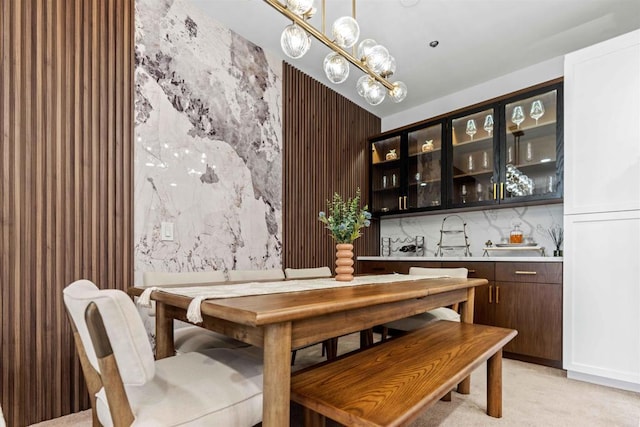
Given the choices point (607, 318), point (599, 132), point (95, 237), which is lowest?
point (607, 318)

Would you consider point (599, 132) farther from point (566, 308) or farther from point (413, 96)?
point (413, 96)

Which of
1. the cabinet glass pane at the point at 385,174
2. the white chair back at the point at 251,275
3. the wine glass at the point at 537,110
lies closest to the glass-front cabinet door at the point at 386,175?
the cabinet glass pane at the point at 385,174

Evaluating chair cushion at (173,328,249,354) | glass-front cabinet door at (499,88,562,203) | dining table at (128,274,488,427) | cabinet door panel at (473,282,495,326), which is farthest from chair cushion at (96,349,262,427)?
glass-front cabinet door at (499,88,562,203)

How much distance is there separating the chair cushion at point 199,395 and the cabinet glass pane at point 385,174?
329 centimetres

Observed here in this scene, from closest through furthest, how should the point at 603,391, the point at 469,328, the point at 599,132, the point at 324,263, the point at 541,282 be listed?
1. the point at 469,328
2. the point at 603,391
3. the point at 599,132
4. the point at 541,282
5. the point at 324,263

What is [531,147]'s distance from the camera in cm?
321

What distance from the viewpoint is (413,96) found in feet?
13.8

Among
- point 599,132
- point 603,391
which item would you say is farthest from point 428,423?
point 599,132

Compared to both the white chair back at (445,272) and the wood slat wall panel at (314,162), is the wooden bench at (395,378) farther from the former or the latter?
the wood slat wall panel at (314,162)

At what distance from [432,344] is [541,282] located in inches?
68.5

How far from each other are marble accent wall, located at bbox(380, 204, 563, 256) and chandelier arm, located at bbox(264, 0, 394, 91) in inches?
85.4

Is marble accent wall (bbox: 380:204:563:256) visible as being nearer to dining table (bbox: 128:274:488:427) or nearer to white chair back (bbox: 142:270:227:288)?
dining table (bbox: 128:274:488:427)

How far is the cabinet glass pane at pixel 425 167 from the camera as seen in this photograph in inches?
153

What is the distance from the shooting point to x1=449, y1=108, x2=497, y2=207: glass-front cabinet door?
348 cm
